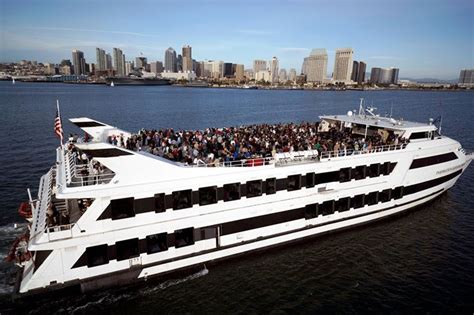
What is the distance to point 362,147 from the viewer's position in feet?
61.0

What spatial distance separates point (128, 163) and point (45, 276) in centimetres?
508

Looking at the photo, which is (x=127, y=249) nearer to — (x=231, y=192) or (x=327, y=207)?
(x=231, y=192)

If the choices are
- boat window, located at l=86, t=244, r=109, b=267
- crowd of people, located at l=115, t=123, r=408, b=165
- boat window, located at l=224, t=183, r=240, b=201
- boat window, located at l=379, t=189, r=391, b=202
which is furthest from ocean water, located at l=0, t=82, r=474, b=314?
crowd of people, located at l=115, t=123, r=408, b=165

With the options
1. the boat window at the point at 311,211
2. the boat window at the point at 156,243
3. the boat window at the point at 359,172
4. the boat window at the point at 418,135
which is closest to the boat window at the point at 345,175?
the boat window at the point at 359,172

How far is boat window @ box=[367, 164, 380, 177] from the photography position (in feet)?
59.4

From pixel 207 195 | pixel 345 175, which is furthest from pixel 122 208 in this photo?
pixel 345 175

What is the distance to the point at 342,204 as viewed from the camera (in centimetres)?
1767

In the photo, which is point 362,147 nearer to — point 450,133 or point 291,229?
point 291,229

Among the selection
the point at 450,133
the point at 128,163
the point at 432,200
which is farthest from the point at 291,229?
the point at 450,133

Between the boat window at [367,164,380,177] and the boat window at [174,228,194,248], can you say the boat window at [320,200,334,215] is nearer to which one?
the boat window at [367,164,380,177]

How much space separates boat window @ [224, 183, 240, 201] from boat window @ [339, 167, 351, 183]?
6277mm

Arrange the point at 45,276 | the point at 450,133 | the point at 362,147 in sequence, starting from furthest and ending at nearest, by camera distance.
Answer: the point at 450,133 < the point at 362,147 < the point at 45,276

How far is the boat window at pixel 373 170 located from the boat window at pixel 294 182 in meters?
4.92

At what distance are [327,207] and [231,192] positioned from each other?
6062 millimetres
